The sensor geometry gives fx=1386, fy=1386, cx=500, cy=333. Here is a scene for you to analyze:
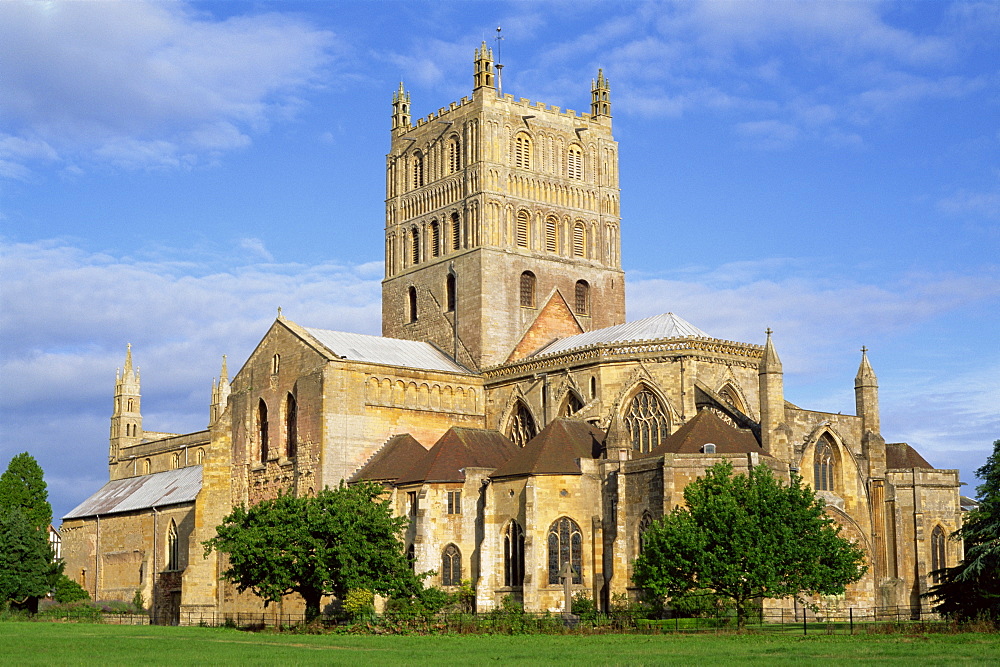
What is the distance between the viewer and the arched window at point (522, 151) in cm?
8194

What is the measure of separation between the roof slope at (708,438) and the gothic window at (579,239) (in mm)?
22618

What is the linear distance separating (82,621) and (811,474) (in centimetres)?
3607

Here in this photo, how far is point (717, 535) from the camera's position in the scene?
51562 mm

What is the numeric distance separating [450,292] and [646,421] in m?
18.4

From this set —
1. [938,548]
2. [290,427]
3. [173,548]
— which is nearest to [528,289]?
[290,427]

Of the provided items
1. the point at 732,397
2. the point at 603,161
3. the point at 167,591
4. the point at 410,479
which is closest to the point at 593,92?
the point at 603,161

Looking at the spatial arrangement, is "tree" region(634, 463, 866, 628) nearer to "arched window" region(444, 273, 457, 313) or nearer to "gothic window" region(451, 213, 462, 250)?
"arched window" region(444, 273, 457, 313)

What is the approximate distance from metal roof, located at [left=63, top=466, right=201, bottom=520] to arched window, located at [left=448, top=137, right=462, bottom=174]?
26060mm

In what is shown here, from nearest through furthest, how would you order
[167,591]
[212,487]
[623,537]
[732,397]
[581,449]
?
1. [623,537]
2. [581,449]
3. [732,397]
4. [212,487]
5. [167,591]

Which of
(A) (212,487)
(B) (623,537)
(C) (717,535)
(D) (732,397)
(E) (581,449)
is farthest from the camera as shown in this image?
(A) (212,487)

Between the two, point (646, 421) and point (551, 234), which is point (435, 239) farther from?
point (646, 421)

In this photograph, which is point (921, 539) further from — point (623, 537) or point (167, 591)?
point (167, 591)

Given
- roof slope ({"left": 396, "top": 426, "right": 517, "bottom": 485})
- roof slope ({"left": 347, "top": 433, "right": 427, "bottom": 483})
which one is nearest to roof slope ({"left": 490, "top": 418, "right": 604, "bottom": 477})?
roof slope ({"left": 396, "top": 426, "right": 517, "bottom": 485})

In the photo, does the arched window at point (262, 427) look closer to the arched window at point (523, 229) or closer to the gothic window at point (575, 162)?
the arched window at point (523, 229)
